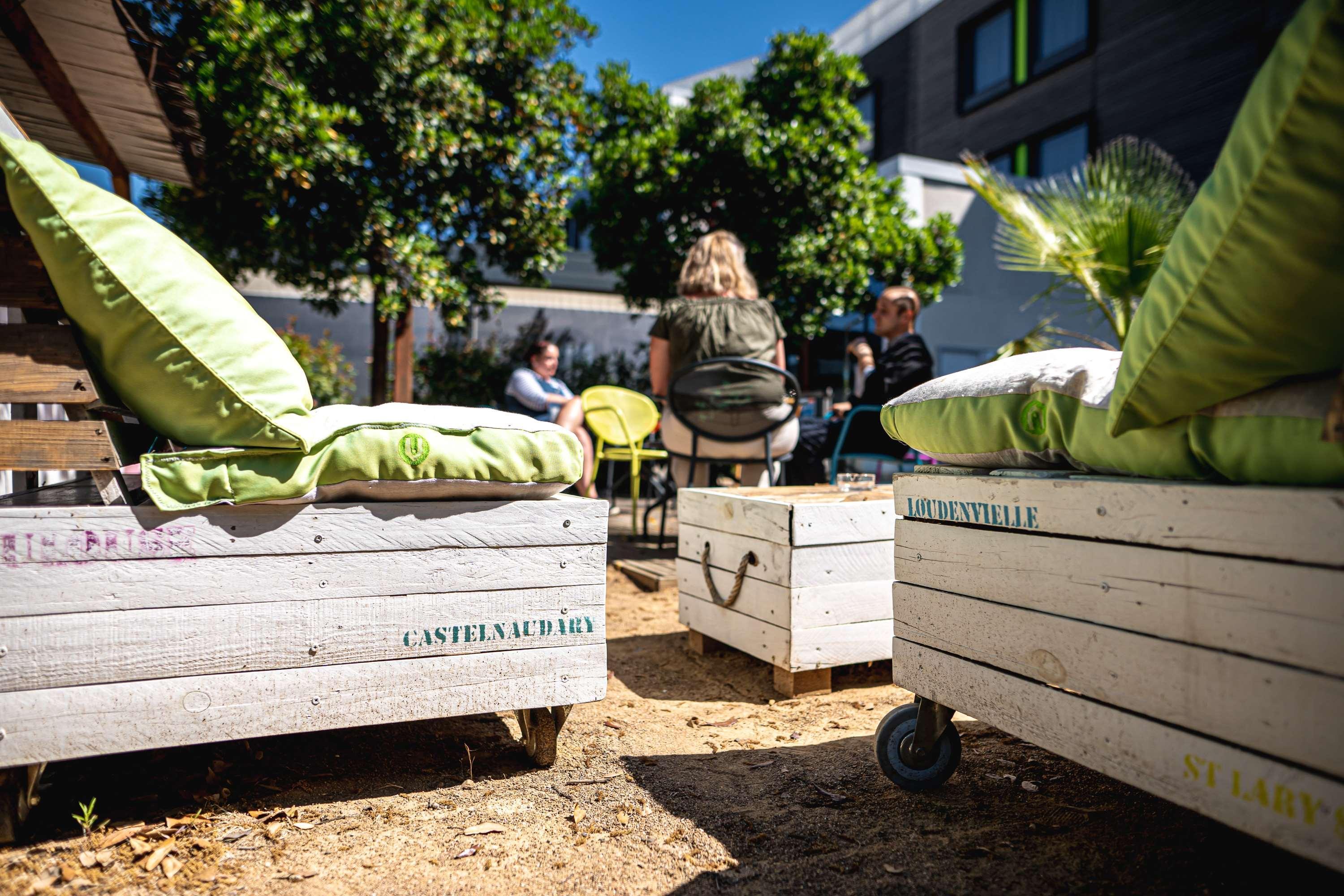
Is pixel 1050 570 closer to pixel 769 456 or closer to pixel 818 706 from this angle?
pixel 818 706

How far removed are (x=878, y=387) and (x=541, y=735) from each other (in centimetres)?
279

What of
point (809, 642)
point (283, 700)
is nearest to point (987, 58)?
point (809, 642)

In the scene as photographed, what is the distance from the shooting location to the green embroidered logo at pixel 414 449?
1.67 metres

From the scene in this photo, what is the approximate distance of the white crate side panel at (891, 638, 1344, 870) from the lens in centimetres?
101

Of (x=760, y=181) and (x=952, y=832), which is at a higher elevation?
(x=760, y=181)

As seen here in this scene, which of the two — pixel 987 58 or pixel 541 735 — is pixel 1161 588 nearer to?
pixel 541 735

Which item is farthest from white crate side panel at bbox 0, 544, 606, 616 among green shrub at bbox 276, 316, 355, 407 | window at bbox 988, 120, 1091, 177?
window at bbox 988, 120, 1091, 177

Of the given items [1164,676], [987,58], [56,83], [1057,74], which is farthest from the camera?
[987,58]

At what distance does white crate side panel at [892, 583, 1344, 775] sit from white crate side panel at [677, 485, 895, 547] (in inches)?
27.4

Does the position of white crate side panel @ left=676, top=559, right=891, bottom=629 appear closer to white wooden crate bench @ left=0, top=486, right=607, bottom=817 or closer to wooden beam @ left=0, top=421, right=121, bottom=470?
white wooden crate bench @ left=0, top=486, right=607, bottom=817

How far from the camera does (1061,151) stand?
Result: 36.5 feet

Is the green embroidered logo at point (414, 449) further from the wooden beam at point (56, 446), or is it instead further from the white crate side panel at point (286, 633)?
the wooden beam at point (56, 446)

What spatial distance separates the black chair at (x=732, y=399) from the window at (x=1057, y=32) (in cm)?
982

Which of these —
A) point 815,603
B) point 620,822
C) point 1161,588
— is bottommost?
point 620,822
